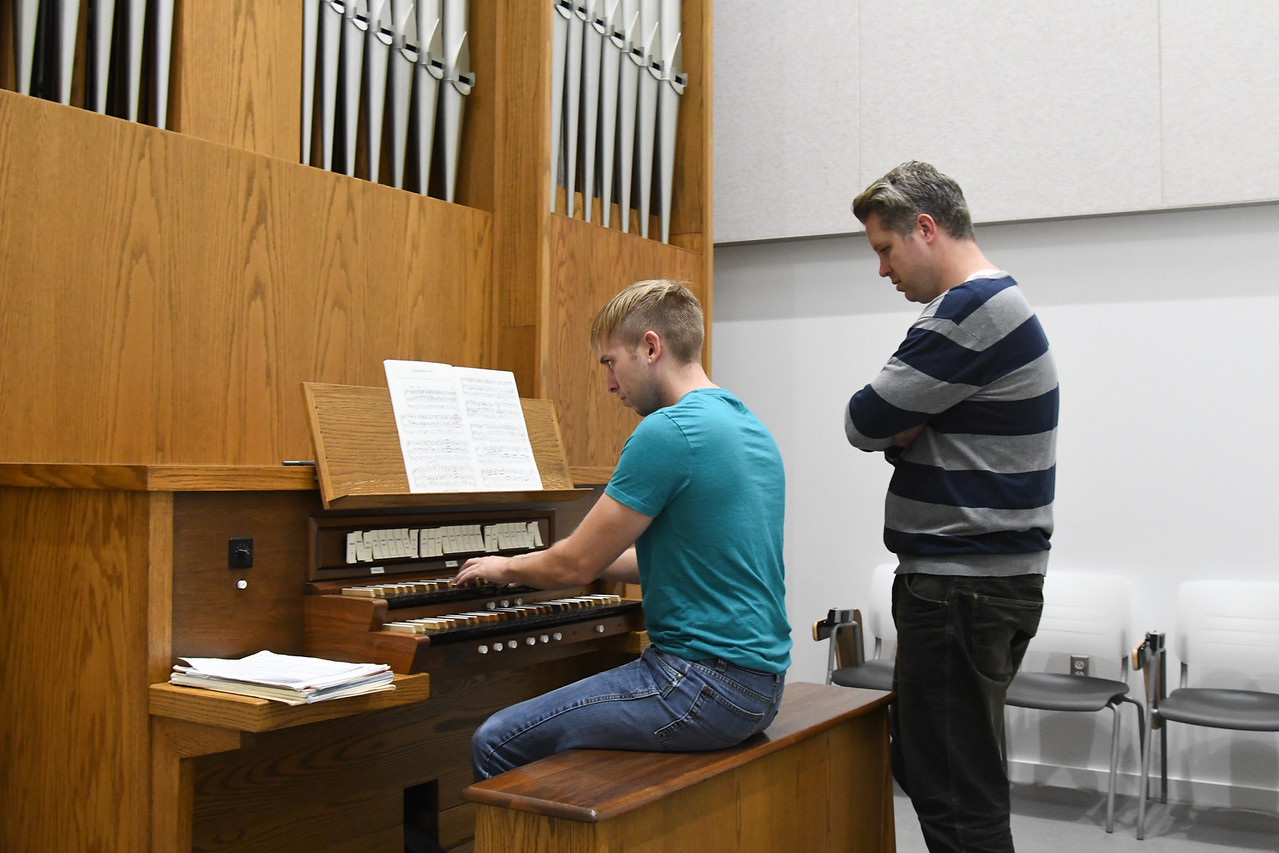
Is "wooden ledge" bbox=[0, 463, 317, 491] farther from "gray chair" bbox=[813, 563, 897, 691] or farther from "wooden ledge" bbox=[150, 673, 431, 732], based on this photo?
"gray chair" bbox=[813, 563, 897, 691]

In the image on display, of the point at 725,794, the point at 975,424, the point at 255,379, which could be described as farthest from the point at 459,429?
the point at 975,424

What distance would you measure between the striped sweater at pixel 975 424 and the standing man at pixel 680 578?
299 mm

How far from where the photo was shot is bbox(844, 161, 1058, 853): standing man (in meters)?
2.39

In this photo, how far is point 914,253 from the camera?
8.32ft

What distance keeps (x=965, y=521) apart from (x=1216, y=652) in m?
2.52

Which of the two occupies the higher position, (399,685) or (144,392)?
(144,392)

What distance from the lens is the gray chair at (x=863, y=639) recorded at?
4410mm

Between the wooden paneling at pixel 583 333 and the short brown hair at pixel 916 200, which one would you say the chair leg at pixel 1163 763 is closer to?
the wooden paneling at pixel 583 333

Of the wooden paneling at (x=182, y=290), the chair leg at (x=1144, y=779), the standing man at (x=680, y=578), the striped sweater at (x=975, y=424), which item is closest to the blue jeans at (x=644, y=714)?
the standing man at (x=680, y=578)

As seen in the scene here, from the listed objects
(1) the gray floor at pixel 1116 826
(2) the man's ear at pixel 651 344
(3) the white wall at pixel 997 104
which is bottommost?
(1) the gray floor at pixel 1116 826

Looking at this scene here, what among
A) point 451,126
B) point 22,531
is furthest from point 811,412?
point 22,531

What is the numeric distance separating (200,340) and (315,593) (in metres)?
0.85

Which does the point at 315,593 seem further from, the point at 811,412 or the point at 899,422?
the point at 811,412

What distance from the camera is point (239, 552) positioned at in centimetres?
252
